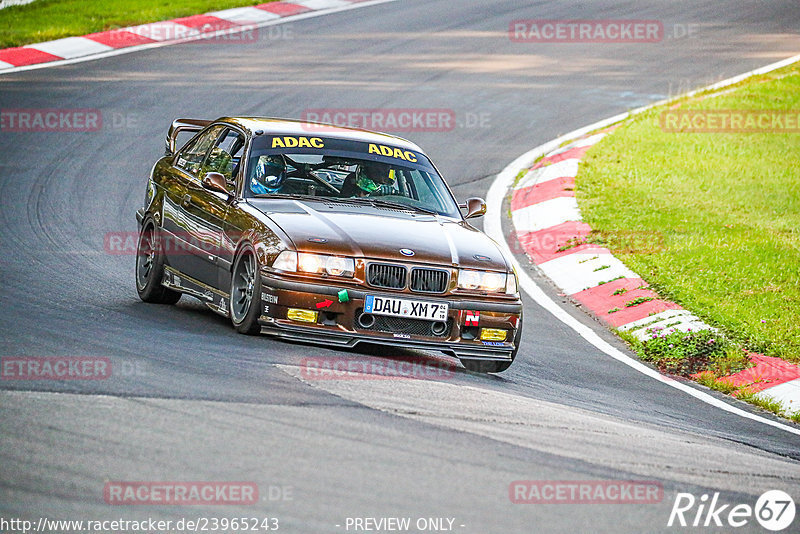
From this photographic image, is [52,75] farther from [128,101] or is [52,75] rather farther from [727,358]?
[727,358]

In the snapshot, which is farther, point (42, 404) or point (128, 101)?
point (128, 101)

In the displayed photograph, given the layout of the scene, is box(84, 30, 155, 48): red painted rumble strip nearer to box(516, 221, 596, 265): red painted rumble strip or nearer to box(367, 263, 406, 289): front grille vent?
box(516, 221, 596, 265): red painted rumble strip

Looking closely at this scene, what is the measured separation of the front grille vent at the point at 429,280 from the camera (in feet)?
26.0

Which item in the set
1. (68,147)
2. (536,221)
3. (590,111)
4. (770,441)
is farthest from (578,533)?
(590,111)

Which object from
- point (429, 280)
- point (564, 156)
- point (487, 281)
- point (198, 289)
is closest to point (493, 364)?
point (487, 281)

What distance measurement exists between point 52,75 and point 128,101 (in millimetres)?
1691

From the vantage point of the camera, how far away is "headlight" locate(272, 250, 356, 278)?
7.80m

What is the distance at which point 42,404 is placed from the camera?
5648mm

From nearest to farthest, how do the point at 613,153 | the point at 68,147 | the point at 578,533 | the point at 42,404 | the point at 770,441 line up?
the point at 578,533 < the point at 42,404 < the point at 770,441 < the point at 68,147 < the point at 613,153

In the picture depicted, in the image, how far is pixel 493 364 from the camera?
333 inches

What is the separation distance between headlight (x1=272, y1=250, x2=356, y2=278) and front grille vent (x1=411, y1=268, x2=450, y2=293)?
409 millimetres

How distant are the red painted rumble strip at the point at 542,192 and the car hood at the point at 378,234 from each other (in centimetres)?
681

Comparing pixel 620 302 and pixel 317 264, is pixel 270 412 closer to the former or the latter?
pixel 317 264

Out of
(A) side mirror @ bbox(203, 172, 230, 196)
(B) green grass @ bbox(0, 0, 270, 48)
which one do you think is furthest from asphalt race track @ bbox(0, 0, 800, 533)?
(B) green grass @ bbox(0, 0, 270, 48)
